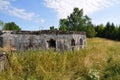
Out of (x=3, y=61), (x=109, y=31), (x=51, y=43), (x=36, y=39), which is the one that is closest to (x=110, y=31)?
(x=109, y=31)

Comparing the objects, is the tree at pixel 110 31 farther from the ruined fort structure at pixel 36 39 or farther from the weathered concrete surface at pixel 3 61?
the weathered concrete surface at pixel 3 61

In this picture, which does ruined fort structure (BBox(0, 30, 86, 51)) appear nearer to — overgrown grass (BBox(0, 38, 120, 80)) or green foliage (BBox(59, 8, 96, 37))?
overgrown grass (BBox(0, 38, 120, 80))

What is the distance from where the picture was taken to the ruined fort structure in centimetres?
1520

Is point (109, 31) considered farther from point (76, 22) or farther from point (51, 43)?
point (51, 43)

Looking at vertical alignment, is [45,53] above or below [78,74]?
above

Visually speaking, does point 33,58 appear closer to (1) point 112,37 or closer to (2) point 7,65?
(2) point 7,65

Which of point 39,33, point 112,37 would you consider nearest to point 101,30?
point 112,37

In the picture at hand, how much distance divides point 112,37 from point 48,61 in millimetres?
40625

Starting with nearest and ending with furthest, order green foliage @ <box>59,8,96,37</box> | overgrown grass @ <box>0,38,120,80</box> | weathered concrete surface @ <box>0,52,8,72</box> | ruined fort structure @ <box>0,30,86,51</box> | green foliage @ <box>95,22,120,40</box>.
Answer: overgrown grass @ <box>0,38,120,80</box> < weathered concrete surface @ <box>0,52,8,72</box> < ruined fort structure @ <box>0,30,86,51</box> < green foliage @ <box>95,22,120,40</box> < green foliage @ <box>59,8,96,37</box>

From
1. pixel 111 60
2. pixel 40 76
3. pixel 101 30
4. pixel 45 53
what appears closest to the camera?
pixel 40 76

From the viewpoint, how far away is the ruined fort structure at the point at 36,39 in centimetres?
1520

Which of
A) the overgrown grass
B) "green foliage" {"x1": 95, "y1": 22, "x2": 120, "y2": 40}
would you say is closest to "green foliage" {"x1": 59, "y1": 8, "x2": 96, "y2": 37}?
"green foliage" {"x1": 95, "y1": 22, "x2": 120, "y2": 40}

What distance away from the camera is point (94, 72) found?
803 cm

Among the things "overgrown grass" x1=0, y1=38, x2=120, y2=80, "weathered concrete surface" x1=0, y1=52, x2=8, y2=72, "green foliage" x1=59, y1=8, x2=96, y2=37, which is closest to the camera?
"overgrown grass" x1=0, y1=38, x2=120, y2=80
